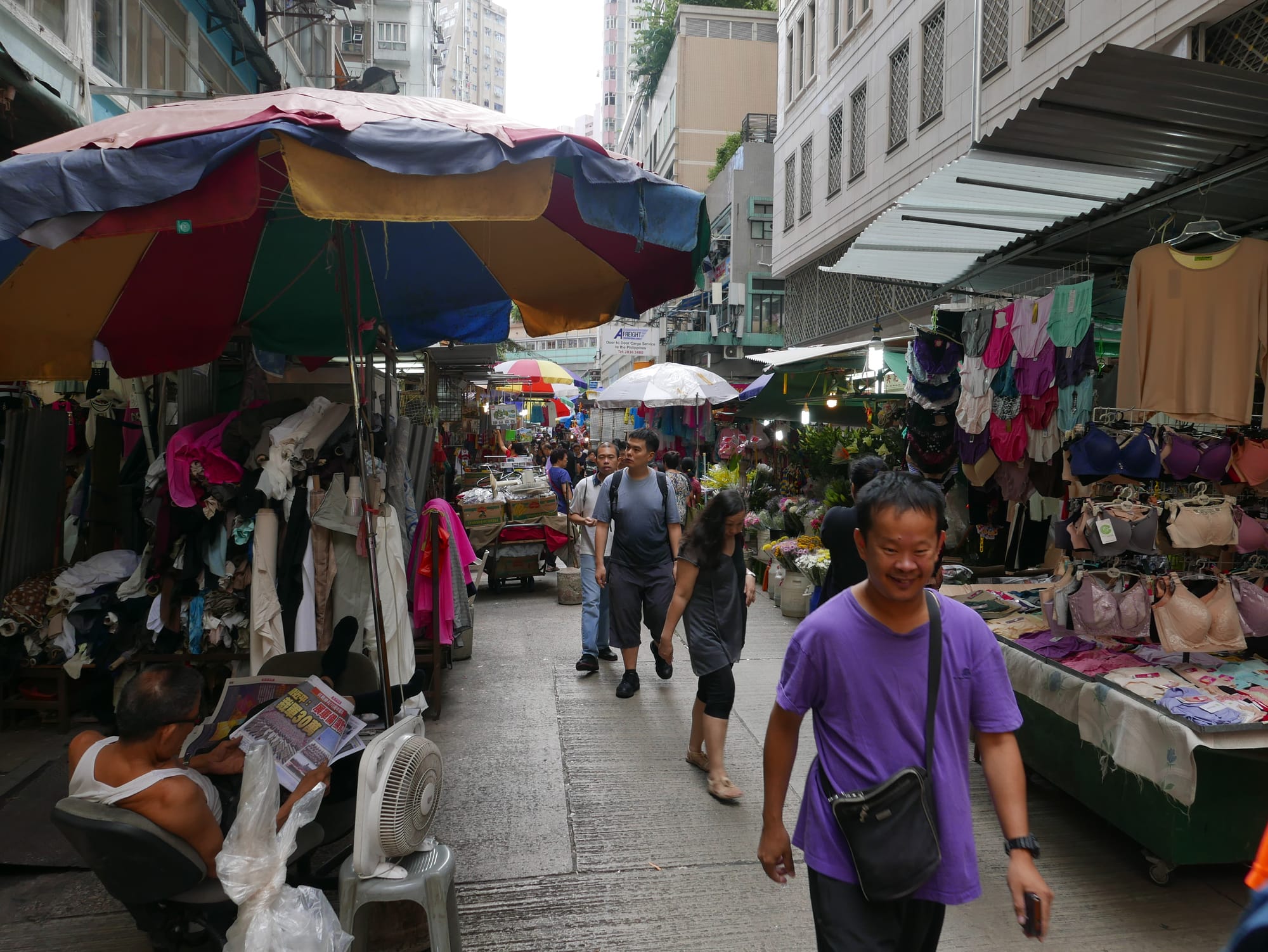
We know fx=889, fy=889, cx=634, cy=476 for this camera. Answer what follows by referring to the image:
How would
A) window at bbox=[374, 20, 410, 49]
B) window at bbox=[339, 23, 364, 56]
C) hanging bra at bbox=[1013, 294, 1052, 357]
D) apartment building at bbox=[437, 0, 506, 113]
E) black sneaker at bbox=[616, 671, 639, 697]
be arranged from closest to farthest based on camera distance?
hanging bra at bbox=[1013, 294, 1052, 357] → black sneaker at bbox=[616, 671, 639, 697] → window at bbox=[339, 23, 364, 56] → window at bbox=[374, 20, 410, 49] → apartment building at bbox=[437, 0, 506, 113]

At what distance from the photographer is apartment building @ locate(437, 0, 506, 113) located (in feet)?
415

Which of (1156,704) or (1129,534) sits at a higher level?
(1129,534)

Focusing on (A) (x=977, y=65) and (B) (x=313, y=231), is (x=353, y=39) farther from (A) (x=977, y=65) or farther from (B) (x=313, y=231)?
(B) (x=313, y=231)

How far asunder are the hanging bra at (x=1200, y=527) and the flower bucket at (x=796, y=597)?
211 inches

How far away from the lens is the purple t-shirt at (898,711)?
2289 millimetres

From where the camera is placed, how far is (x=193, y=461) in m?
5.27

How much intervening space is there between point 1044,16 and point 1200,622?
10.4 meters

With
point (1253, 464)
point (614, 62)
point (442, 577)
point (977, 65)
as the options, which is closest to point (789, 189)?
point (977, 65)

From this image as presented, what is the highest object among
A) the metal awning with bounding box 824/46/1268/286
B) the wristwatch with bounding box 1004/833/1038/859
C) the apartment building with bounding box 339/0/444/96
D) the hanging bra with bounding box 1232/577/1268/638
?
the apartment building with bounding box 339/0/444/96

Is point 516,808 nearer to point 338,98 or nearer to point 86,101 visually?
point 338,98

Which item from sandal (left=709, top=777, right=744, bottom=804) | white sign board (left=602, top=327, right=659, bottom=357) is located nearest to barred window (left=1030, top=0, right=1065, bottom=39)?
sandal (left=709, top=777, right=744, bottom=804)

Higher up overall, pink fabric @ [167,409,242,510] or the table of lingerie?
pink fabric @ [167,409,242,510]

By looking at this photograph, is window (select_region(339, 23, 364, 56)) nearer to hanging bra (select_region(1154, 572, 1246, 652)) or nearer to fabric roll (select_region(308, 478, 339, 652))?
fabric roll (select_region(308, 478, 339, 652))

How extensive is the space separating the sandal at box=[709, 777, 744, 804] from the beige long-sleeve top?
312 centimetres
